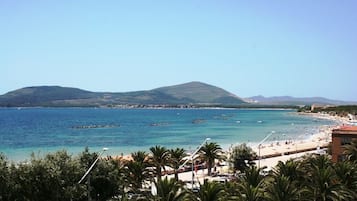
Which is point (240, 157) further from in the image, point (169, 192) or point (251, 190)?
point (169, 192)

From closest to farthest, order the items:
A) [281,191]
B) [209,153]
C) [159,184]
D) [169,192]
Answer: [169,192] → [159,184] → [281,191] → [209,153]

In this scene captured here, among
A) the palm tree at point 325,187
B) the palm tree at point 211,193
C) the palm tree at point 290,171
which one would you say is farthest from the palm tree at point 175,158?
the palm tree at point 211,193

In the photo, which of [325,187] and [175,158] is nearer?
[325,187]

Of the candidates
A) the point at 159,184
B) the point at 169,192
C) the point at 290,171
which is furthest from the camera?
the point at 290,171

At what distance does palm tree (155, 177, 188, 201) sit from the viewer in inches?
1071

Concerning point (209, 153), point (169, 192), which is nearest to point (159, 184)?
point (169, 192)

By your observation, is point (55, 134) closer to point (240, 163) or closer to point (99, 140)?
point (99, 140)

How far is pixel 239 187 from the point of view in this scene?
3145 centimetres

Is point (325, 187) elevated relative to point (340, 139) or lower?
lower

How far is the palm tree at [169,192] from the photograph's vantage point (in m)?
27.2

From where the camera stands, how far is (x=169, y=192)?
27672 mm

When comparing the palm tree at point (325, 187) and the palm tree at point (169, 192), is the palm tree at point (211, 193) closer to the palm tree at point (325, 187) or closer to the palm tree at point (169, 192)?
the palm tree at point (169, 192)

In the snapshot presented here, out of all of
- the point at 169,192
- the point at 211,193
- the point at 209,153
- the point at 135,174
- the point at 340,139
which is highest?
the point at 340,139

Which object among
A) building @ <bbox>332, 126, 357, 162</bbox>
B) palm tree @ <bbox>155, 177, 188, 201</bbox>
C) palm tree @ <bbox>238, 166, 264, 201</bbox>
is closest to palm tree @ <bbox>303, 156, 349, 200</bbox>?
palm tree @ <bbox>238, 166, 264, 201</bbox>
